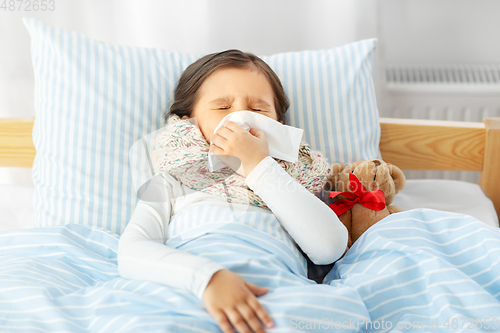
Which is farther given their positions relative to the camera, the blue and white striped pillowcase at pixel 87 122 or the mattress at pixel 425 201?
the mattress at pixel 425 201

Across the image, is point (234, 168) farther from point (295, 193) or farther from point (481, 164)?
point (481, 164)

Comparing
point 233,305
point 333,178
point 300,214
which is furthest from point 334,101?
point 233,305

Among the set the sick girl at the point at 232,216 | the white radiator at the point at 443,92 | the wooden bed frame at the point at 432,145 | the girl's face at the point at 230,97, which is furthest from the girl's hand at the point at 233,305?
the white radiator at the point at 443,92

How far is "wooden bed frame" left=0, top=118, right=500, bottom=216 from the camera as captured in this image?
3.64 feet

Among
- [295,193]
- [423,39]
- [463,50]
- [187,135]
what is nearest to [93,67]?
[187,135]

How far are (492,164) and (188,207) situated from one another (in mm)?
834

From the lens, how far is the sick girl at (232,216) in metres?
0.61

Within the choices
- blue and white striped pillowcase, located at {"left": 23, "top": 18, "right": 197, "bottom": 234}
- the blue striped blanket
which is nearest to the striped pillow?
blue and white striped pillowcase, located at {"left": 23, "top": 18, "right": 197, "bottom": 234}

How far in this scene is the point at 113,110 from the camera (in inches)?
38.7

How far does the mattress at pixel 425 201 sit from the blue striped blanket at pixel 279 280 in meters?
0.28

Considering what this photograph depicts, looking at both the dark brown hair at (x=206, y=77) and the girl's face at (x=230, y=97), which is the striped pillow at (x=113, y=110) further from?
the girl's face at (x=230, y=97)

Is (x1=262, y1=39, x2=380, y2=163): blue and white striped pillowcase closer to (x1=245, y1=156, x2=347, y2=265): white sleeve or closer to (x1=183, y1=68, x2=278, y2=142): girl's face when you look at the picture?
(x1=183, y1=68, x2=278, y2=142): girl's face

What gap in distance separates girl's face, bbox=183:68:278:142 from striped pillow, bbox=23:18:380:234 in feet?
0.57

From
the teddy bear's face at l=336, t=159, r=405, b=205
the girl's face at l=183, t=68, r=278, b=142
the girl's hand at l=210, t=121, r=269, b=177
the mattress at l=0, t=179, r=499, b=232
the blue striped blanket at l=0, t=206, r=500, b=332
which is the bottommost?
the mattress at l=0, t=179, r=499, b=232
